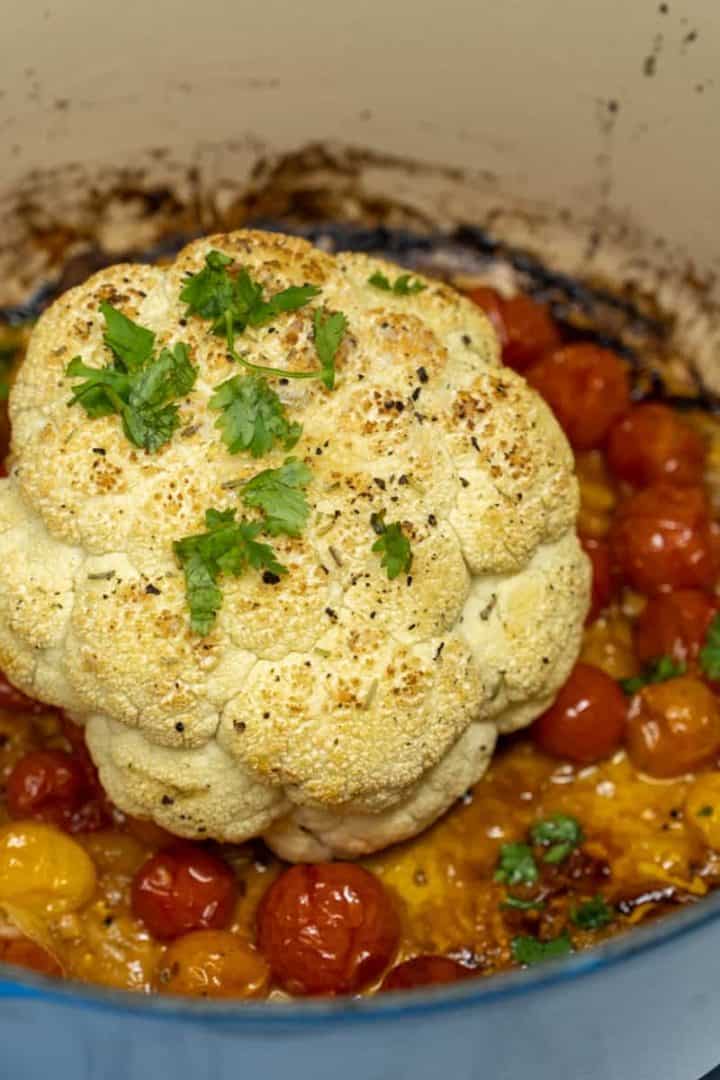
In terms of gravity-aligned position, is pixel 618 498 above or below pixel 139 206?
below

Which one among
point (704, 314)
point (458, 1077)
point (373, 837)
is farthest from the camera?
point (704, 314)

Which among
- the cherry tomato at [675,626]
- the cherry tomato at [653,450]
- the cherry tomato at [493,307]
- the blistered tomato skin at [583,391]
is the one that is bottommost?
the cherry tomato at [675,626]

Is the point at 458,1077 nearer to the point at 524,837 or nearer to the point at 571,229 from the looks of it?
the point at 524,837

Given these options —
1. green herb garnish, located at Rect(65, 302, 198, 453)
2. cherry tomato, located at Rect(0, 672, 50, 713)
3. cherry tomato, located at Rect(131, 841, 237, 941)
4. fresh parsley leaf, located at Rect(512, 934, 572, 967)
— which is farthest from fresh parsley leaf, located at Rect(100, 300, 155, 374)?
fresh parsley leaf, located at Rect(512, 934, 572, 967)

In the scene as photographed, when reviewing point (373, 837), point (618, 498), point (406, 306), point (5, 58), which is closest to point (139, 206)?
point (5, 58)

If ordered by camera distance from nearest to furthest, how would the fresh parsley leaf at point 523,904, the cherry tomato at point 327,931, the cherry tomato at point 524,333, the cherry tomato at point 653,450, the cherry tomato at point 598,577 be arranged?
the cherry tomato at point 327,931, the fresh parsley leaf at point 523,904, the cherry tomato at point 598,577, the cherry tomato at point 653,450, the cherry tomato at point 524,333

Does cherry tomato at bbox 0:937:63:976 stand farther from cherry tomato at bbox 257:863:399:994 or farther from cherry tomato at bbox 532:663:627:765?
cherry tomato at bbox 532:663:627:765

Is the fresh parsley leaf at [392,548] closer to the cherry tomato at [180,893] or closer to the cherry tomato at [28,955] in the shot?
the cherry tomato at [180,893]

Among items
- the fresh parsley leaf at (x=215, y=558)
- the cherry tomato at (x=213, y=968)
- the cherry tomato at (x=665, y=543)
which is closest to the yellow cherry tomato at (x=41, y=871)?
the cherry tomato at (x=213, y=968)
